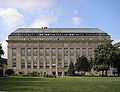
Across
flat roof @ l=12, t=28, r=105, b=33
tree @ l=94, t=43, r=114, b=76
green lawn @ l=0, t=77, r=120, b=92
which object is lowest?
green lawn @ l=0, t=77, r=120, b=92

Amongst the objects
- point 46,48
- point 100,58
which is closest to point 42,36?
point 46,48

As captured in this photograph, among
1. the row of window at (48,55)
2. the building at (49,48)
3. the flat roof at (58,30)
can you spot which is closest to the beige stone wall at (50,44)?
the building at (49,48)

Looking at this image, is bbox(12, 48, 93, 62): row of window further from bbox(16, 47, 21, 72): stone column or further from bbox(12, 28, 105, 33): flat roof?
bbox(12, 28, 105, 33): flat roof

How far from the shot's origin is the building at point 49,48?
7431 inches

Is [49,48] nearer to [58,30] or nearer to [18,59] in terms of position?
[58,30]

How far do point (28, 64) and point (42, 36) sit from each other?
690 inches

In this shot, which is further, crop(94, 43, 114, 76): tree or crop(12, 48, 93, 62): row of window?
crop(12, 48, 93, 62): row of window

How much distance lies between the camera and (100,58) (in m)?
119

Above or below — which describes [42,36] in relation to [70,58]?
above

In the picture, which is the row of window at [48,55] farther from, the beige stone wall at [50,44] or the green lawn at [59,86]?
the green lawn at [59,86]

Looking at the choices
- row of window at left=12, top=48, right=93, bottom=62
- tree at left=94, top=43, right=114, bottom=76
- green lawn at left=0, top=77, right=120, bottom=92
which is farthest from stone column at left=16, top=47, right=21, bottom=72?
green lawn at left=0, top=77, right=120, bottom=92

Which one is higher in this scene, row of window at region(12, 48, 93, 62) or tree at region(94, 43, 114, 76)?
row of window at region(12, 48, 93, 62)

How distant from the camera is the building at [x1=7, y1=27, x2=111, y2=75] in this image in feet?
619

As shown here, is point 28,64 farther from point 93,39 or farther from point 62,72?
point 93,39
